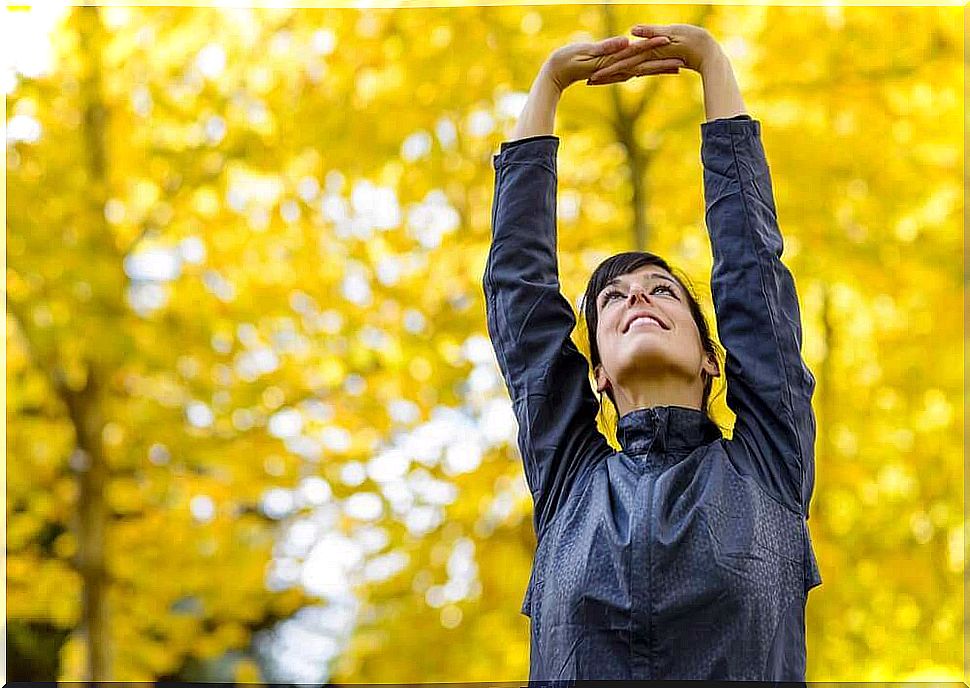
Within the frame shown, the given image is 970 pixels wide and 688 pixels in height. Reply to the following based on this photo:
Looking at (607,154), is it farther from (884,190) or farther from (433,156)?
(884,190)

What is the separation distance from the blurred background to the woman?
0.96m

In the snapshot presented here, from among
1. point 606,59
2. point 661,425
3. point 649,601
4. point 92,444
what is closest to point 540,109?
point 606,59

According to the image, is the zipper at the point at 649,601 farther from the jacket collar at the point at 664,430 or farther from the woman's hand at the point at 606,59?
the woman's hand at the point at 606,59

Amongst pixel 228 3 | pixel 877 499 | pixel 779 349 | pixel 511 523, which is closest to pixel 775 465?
pixel 779 349

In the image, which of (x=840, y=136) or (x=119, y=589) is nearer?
(x=840, y=136)

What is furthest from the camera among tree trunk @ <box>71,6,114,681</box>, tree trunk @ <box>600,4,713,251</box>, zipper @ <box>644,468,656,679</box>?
tree trunk @ <box>71,6,114,681</box>

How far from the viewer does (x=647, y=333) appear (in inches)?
33.9

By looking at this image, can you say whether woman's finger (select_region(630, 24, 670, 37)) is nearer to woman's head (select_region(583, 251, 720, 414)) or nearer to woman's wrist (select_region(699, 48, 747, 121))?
woman's wrist (select_region(699, 48, 747, 121))

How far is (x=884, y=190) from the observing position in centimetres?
199

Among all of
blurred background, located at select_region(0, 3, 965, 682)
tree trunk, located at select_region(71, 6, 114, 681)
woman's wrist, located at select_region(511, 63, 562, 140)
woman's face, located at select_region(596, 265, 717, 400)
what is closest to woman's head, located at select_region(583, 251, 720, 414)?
woman's face, located at select_region(596, 265, 717, 400)

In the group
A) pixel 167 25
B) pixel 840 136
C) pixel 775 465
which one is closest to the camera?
pixel 775 465

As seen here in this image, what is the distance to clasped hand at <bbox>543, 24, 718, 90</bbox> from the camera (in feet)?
3.09

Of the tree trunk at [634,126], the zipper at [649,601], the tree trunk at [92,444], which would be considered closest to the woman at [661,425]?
the zipper at [649,601]

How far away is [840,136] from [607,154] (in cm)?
40
